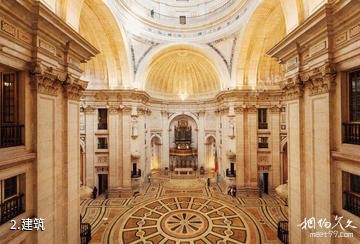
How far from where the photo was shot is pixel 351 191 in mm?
5820

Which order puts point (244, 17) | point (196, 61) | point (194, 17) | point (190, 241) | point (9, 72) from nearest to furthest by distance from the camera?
point (9, 72) → point (190, 241) → point (244, 17) → point (194, 17) → point (196, 61)

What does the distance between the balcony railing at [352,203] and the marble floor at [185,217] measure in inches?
216

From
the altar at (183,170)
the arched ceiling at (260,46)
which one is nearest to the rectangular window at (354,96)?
the arched ceiling at (260,46)

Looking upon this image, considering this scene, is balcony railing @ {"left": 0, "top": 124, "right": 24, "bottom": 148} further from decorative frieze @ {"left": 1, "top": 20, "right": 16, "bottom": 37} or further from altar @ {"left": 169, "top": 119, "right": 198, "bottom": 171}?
altar @ {"left": 169, "top": 119, "right": 198, "bottom": 171}

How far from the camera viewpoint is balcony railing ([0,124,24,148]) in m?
5.52

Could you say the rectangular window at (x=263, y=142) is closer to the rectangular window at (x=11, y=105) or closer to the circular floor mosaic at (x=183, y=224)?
the circular floor mosaic at (x=183, y=224)

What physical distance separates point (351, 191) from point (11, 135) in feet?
33.4

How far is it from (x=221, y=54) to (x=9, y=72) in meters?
15.6

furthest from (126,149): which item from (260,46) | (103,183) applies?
(260,46)

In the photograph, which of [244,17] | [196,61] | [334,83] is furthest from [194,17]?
[334,83]

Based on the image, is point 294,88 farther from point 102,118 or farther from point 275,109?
point 102,118

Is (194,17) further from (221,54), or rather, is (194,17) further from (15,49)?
(15,49)

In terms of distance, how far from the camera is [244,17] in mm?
14922

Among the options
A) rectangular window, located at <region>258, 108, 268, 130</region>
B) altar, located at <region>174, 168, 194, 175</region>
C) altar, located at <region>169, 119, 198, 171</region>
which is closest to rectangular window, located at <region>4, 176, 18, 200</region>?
rectangular window, located at <region>258, 108, 268, 130</region>
